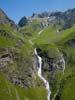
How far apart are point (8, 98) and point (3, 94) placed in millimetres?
4249

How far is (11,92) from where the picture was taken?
199125mm

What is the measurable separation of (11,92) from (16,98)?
5.41m

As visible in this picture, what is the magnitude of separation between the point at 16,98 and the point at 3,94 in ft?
39.0

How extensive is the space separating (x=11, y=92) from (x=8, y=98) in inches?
425

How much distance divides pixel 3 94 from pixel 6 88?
8.23 metres

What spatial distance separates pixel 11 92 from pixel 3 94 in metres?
10.4

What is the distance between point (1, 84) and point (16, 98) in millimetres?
13947

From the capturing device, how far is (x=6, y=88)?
197 metres

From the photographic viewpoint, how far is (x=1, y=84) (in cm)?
19900

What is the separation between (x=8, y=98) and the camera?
188625 mm

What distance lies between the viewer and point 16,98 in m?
198

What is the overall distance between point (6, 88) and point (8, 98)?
10.4 metres
